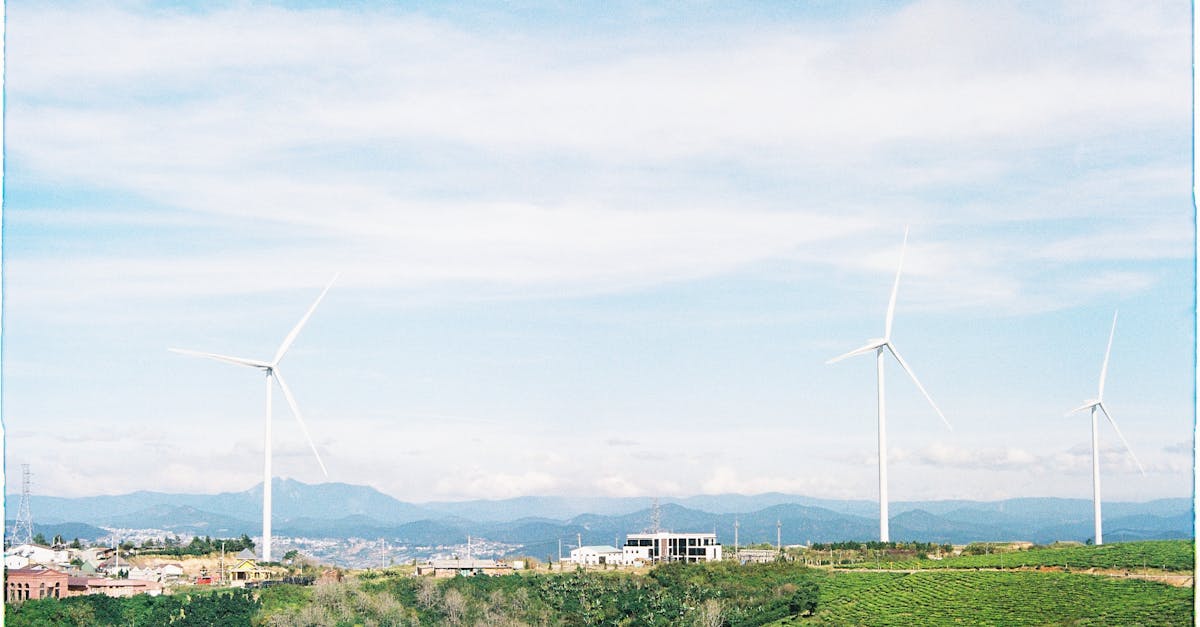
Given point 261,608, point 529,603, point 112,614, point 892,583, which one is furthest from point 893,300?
point 112,614

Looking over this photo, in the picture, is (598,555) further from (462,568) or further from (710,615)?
(710,615)

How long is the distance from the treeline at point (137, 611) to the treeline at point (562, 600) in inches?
40.2

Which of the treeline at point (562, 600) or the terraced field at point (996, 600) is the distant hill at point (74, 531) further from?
the terraced field at point (996, 600)

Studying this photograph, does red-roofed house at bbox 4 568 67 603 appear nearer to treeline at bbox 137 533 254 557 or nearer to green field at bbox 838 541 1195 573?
treeline at bbox 137 533 254 557

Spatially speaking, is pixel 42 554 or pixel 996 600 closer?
pixel 996 600

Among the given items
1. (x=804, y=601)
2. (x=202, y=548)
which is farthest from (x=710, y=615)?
(x=202, y=548)

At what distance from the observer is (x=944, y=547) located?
57188mm

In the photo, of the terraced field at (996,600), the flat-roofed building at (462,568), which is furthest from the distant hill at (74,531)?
the terraced field at (996,600)

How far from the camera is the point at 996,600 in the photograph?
41.6 metres

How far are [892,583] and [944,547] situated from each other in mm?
12182

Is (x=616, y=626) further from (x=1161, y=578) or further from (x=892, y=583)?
(x=1161, y=578)

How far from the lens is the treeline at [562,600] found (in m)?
43.5

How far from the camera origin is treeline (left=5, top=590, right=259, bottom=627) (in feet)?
138

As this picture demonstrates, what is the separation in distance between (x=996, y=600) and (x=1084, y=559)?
7.56 meters
